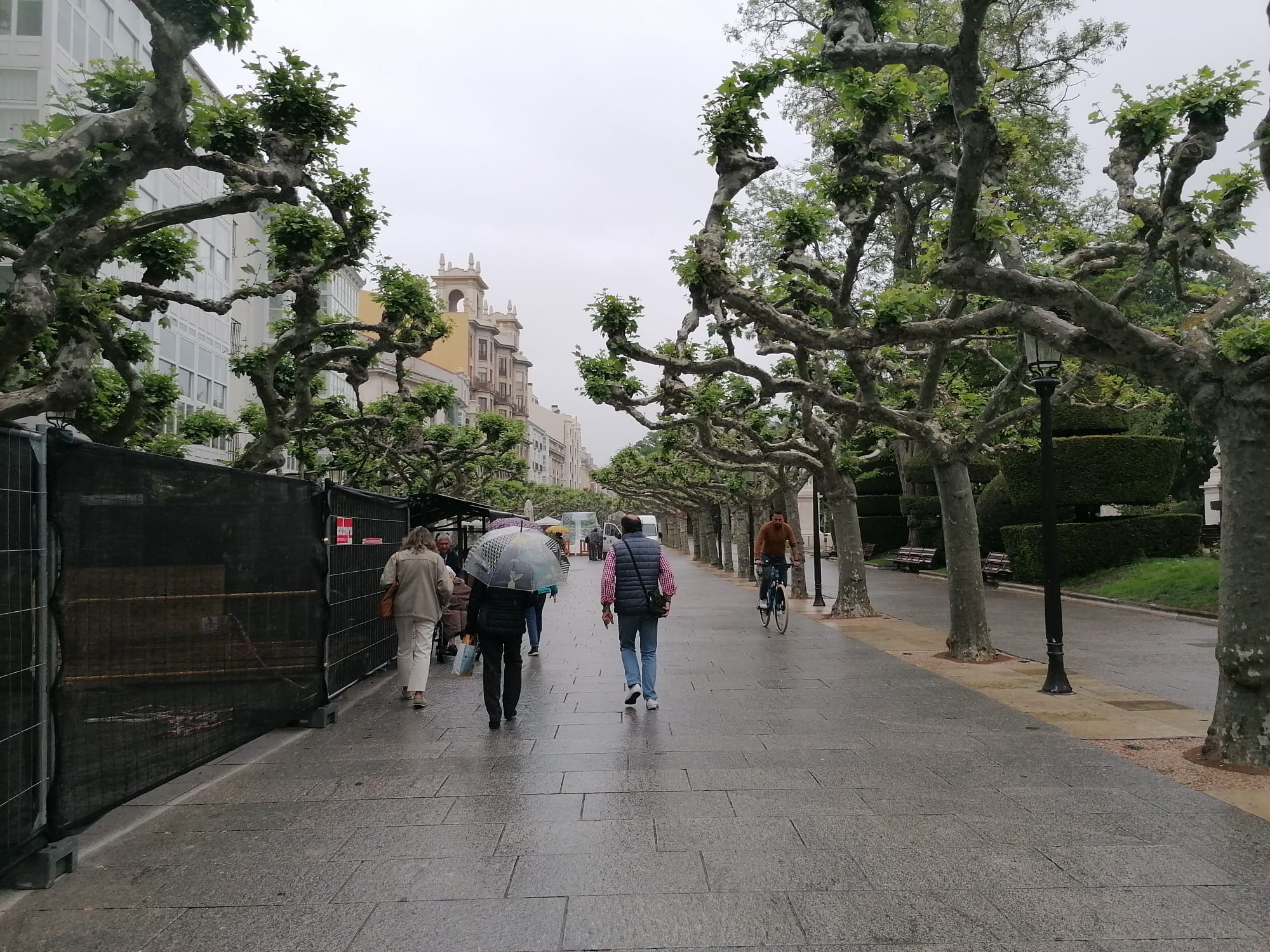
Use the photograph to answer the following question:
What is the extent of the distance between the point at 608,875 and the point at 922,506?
32975 millimetres

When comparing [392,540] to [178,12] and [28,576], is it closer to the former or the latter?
[178,12]

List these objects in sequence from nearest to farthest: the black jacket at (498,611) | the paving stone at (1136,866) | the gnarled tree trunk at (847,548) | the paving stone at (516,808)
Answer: the paving stone at (1136,866) → the paving stone at (516,808) → the black jacket at (498,611) → the gnarled tree trunk at (847,548)

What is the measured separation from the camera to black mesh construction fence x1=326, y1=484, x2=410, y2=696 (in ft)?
30.7

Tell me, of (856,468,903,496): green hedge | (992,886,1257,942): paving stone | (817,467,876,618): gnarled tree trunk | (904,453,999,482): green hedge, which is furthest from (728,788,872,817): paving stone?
(856,468,903,496): green hedge

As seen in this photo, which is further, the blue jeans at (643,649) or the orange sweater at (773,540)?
the orange sweater at (773,540)

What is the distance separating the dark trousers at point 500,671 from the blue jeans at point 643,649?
1085 mm

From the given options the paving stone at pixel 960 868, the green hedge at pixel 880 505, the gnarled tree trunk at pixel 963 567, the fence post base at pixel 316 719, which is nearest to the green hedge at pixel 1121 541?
the gnarled tree trunk at pixel 963 567

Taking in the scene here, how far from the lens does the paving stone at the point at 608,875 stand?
449 cm

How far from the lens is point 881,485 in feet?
145

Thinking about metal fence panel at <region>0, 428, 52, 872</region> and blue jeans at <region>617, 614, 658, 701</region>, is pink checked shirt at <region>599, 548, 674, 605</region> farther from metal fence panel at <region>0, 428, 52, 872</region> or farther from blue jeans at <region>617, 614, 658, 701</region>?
metal fence panel at <region>0, 428, 52, 872</region>

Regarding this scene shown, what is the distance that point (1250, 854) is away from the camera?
4922 mm

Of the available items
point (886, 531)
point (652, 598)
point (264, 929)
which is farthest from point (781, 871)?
point (886, 531)

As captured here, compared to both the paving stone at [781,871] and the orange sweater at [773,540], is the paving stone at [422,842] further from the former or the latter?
the orange sweater at [773,540]

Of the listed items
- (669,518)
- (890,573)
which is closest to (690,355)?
(890,573)
